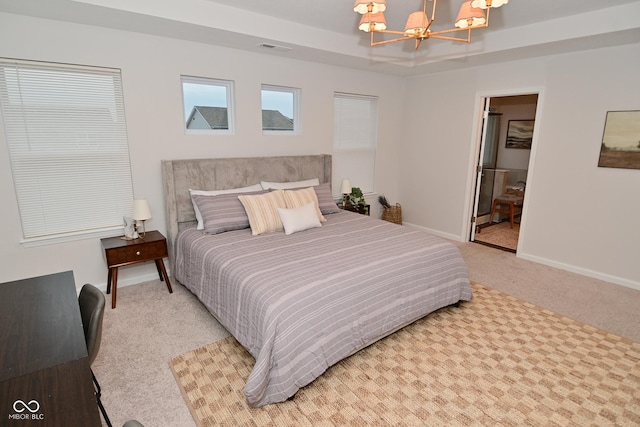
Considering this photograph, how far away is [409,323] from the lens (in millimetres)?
2795

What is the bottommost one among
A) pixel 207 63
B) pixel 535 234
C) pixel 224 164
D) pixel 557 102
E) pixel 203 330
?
pixel 203 330

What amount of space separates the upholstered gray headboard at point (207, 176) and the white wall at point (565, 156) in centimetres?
236

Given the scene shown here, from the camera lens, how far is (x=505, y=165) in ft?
20.9

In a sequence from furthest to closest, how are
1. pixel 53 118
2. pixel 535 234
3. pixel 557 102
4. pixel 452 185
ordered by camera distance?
pixel 452 185, pixel 535 234, pixel 557 102, pixel 53 118

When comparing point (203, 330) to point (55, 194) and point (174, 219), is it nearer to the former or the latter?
point (174, 219)

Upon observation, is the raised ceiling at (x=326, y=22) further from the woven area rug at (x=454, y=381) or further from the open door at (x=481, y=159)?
the woven area rug at (x=454, y=381)

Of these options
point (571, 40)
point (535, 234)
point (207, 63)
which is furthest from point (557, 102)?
point (207, 63)

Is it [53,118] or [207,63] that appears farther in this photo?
[207,63]

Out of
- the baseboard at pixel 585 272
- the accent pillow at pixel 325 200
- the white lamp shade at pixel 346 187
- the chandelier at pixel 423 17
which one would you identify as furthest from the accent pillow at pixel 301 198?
the baseboard at pixel 585 272

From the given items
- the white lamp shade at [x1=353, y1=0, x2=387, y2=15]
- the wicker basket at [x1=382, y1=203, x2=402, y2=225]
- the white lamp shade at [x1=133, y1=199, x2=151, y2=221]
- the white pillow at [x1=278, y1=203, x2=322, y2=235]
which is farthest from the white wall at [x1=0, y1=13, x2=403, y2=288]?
the white lamp shade at [x1=353, y1=0, x2=387, y2=15]

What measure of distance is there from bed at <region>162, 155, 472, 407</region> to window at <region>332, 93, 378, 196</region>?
1.48 m

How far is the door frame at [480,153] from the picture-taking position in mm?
4078

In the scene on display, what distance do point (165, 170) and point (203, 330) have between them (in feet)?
5.33

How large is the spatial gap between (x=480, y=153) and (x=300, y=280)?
373 centimetres
